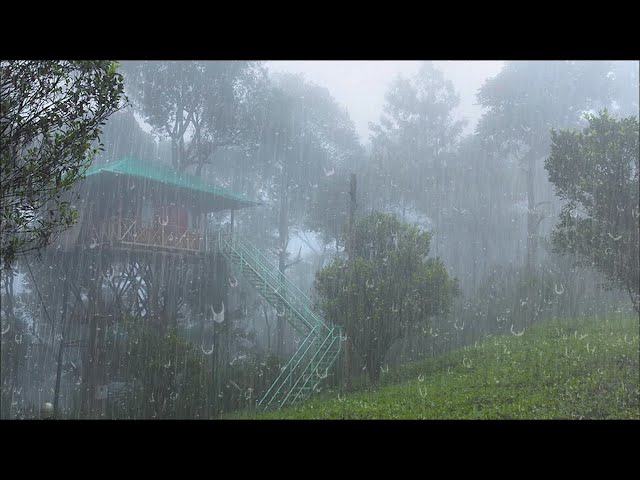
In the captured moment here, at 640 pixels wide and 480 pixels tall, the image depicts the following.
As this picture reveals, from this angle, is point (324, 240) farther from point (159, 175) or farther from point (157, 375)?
point (157, 375)

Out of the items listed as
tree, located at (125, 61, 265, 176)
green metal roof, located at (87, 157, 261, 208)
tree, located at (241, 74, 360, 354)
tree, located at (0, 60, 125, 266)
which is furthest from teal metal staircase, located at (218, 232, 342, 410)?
tree, located at (241, 74, 360, 354)

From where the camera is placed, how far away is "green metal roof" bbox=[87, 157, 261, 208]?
14.6 metres

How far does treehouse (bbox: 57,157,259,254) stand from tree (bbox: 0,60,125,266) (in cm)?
811

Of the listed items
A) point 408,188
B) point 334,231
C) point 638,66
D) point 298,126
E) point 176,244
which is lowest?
point 176,244

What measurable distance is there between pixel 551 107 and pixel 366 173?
348 inches

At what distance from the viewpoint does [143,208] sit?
50.9 ft

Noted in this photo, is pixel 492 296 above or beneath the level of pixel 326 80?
beneath

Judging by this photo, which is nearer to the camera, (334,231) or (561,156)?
(561,156)

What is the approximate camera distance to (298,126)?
25.9 meters

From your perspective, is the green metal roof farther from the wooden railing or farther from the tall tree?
the tall tree

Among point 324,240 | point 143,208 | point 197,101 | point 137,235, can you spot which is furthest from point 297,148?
point 137,235
